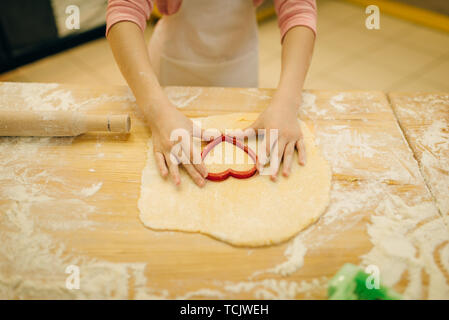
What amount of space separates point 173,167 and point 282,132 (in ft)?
1.05

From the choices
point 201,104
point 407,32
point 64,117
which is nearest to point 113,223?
point 64,117

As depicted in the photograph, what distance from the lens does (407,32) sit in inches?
127

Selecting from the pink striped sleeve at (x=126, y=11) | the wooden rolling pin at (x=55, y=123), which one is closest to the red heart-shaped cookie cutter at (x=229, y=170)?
the wooden rolling pin at (x=55, y=123)

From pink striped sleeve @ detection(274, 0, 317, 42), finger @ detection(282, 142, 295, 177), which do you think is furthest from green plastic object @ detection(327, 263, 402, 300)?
pink striped sleeve @ detection(274, 0, 317, 42)

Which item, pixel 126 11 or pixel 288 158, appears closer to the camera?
pixel 288 158

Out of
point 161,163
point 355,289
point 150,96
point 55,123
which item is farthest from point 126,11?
point 355,289

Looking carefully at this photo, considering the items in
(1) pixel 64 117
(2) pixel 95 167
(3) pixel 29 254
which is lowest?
(3) pixel 29 254

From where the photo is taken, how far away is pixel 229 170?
2.97 feet

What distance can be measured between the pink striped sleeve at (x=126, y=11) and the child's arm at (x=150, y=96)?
0.05 ft

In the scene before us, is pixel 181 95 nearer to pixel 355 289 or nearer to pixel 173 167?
pixel 173 167

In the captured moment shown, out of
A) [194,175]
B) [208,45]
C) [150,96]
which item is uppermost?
[208,45]
